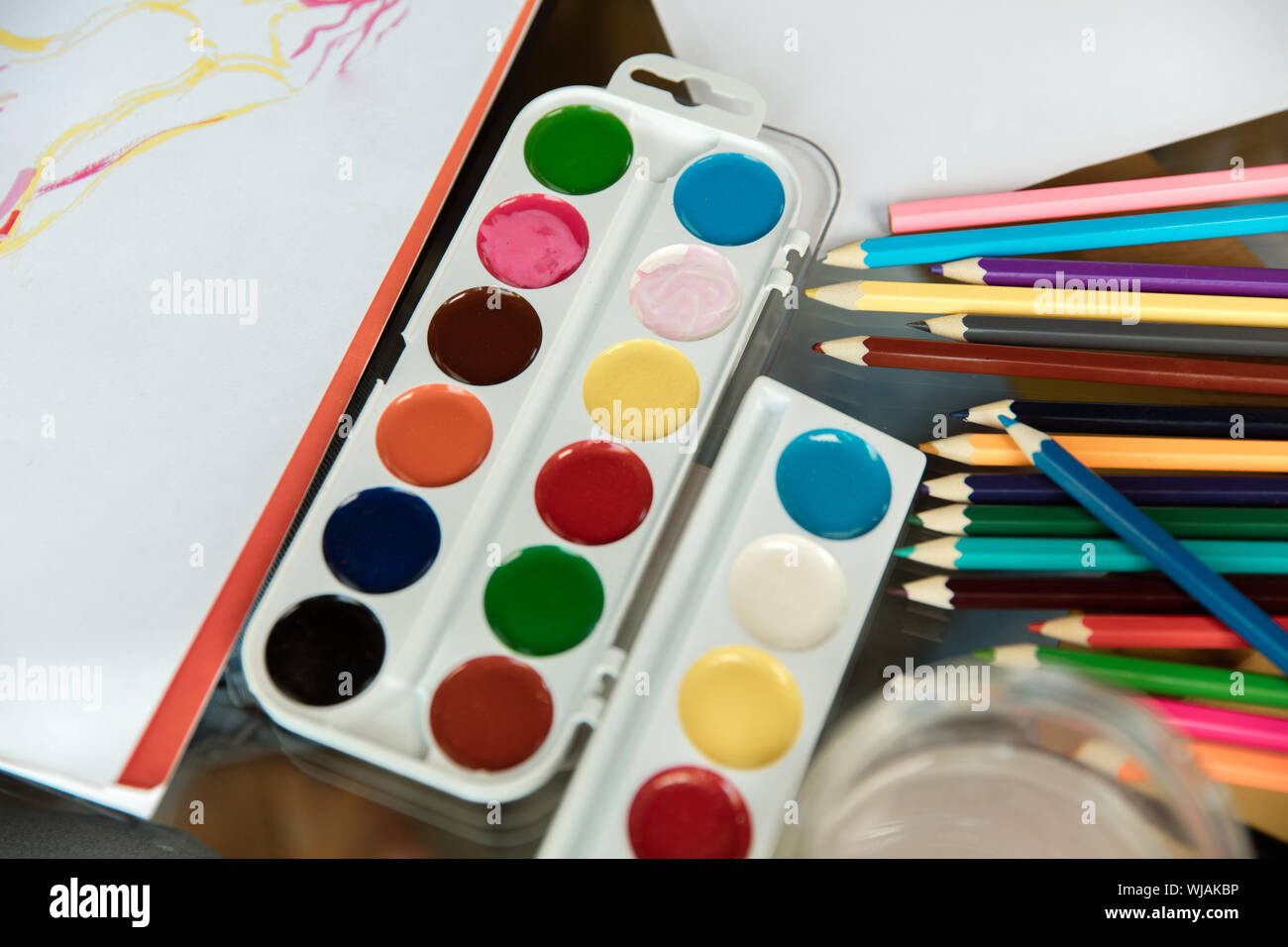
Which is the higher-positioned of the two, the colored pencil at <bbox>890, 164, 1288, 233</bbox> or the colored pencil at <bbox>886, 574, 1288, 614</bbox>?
the colored pencil at <bbox>890, 164, 1288, 233</bbox>

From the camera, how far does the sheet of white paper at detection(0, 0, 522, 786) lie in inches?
22.9

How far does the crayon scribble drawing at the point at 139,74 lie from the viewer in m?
0.69

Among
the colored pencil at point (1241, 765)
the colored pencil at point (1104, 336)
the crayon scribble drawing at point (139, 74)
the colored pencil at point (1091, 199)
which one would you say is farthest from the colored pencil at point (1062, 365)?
the crayon scribble drawing at point (139, 74)

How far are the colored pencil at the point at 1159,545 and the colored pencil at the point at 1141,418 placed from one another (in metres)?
0.02

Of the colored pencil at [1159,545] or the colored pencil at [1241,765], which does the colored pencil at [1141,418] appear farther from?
the colored pencil at [1241,765]

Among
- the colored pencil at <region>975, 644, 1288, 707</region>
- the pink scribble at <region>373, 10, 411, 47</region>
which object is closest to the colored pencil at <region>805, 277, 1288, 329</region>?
the colored pencil at <region>975, 644, 1288, 707</region>

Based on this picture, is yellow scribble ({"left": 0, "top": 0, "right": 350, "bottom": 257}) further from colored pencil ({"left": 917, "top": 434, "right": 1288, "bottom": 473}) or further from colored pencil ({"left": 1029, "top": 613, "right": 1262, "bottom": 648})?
colored pencil ({"left": 1029, "top": 613, "right": 1262, "bottom": 648})

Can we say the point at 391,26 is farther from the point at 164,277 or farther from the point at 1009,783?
the point at 1009,783

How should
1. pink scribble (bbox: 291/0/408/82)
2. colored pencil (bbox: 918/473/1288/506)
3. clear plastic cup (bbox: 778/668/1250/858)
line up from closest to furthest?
clear plastic cup (bbox: 778/668/1250/858)
colored pencil (bbox: 918/473/1288/506)
pink scribble (bbox: 291/0/408/82)

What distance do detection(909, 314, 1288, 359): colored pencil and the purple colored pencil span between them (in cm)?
3

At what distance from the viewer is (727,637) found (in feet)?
1.86

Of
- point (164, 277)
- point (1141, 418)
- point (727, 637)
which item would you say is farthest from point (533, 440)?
point (1141, 418)

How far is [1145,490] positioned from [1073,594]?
83 mm

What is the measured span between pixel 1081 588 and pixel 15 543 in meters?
0.64
